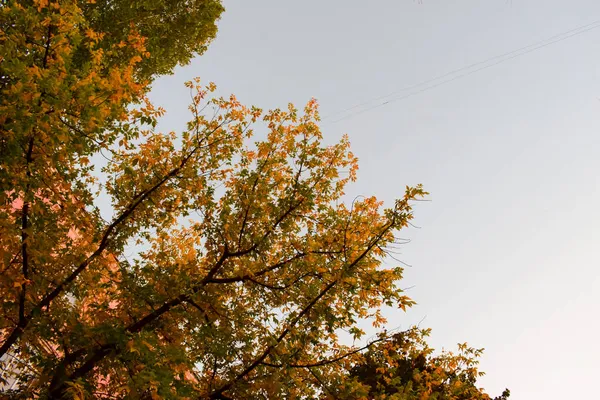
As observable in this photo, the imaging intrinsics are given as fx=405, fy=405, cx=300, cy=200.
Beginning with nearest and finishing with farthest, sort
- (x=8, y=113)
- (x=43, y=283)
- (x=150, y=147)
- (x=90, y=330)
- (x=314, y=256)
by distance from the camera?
(x=8, y=113)
(x=90, y=330)
(x=43, y=283)
(x=314, y=256)
(x=150, y=147)

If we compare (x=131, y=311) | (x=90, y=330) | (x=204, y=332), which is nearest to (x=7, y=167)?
(x=90, y=330)

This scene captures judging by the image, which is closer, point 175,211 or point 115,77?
point 115,77

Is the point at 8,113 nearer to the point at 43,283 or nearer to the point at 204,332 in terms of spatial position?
the point at 43,283

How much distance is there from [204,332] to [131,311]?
4.16 feet

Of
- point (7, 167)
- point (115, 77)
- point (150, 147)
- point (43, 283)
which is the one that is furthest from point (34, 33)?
point (43, 283)

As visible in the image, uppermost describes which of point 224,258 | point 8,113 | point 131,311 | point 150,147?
point 150,147

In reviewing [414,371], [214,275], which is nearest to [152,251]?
[214,275]

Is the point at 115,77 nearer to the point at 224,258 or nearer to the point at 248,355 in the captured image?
the point at 224,258

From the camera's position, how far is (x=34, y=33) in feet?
15.9

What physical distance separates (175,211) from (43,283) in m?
2.38

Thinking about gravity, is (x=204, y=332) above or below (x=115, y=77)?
below

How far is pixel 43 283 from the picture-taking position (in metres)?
5.54

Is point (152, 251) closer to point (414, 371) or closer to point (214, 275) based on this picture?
point (214, 275)

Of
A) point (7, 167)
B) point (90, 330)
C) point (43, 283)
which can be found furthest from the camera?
point (43, 283)
